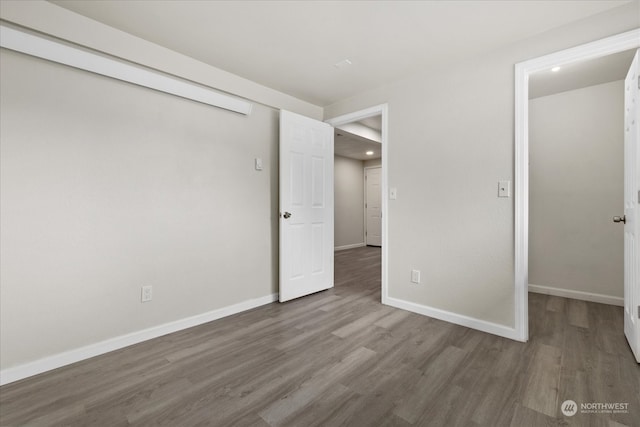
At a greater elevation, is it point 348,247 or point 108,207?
point 108,207

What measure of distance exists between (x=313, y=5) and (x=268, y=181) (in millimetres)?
1770

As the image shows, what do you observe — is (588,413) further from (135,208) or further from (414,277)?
(135,208)

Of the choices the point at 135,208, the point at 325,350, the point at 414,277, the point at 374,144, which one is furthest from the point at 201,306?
the point at 374,144

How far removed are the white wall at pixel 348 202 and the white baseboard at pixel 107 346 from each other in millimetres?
4358

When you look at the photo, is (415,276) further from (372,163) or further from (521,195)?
(372,163)

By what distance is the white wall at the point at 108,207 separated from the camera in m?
1.80

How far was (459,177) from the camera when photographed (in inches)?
103

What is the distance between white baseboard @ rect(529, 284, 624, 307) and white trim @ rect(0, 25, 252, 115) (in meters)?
4.12

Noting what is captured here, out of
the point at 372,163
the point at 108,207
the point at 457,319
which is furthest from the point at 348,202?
the point at 108,207

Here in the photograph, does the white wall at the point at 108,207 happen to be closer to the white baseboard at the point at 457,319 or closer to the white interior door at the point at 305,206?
the white interior door at the point at 305,206

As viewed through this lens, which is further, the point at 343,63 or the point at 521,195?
the point at 343,63

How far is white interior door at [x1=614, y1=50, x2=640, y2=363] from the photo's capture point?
6.10ft

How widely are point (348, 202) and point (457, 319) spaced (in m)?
4.97

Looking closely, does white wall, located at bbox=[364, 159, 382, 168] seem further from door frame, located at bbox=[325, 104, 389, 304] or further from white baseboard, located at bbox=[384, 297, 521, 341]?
white baseboard, located at bbox=[384, 297, 521, 341]
